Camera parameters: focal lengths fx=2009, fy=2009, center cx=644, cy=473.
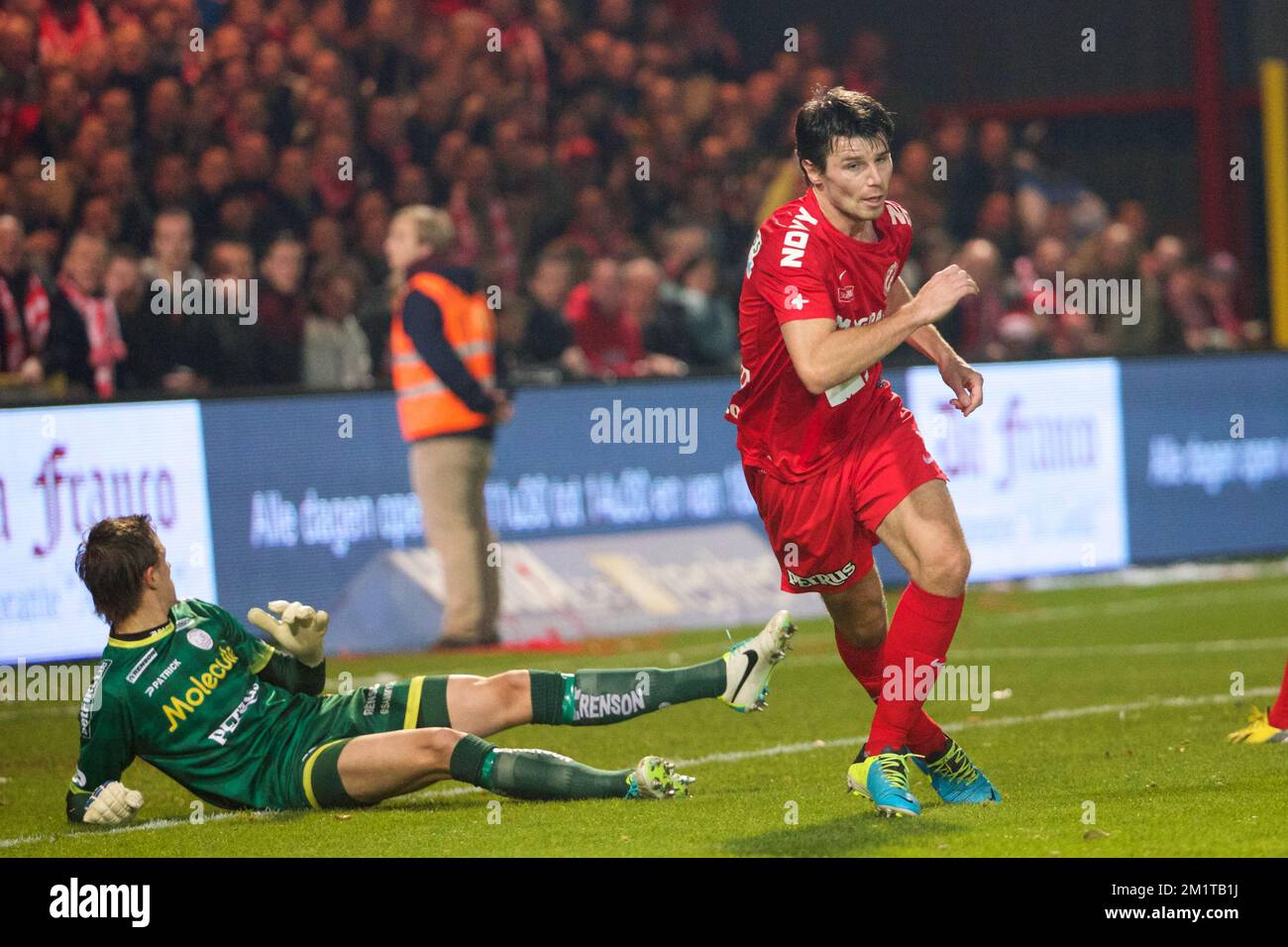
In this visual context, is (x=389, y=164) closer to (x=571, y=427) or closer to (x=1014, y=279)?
(x=571, y=427)

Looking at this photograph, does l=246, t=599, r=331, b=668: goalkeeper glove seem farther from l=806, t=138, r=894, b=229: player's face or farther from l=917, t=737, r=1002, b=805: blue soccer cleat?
l=806, t=138, r=894, b=229: player's face

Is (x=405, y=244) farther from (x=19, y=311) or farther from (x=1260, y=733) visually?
(x=1260, y=733)

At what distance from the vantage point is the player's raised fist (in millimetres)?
5508

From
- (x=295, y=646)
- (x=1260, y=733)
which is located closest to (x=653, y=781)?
(x=295, y=646)

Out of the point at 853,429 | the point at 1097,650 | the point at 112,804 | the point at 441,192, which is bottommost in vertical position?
the point at 1097,650

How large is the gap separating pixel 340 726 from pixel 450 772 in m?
0.44

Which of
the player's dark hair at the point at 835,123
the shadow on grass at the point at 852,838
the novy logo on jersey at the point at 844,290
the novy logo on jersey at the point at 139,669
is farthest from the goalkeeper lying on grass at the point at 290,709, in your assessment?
the player's dark hair at the point at 835,123

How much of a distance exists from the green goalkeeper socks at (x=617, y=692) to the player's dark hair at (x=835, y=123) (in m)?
1.62

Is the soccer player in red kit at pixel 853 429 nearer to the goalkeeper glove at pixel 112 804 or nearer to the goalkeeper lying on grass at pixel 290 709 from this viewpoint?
the goalkeeper lying on grass at pixel 290 709

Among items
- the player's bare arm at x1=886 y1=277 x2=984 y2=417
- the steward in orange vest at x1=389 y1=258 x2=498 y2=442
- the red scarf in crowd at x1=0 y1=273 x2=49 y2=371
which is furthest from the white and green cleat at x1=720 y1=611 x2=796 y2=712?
the red scarf in crowd at x1=0 y1=273 x2=49 y2=371

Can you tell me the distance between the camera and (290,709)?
6.27 meters

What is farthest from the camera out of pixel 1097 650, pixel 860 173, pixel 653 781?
pixel 1097 650
